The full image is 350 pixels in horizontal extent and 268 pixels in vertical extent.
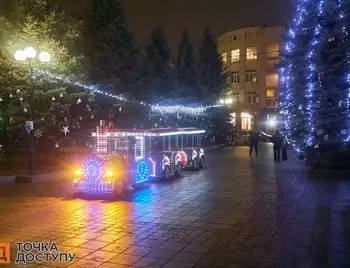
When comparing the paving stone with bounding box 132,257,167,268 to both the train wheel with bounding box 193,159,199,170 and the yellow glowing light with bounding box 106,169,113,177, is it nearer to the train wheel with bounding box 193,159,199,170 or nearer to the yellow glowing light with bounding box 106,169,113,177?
the yellow glowing light with bounding box 106,169,113,177

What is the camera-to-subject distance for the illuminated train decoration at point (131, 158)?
40.5ft


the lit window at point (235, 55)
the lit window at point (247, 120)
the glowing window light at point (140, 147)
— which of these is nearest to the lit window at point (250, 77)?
the lit window at point (235, 55)

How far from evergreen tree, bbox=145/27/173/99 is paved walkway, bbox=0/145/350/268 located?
63.7 feet

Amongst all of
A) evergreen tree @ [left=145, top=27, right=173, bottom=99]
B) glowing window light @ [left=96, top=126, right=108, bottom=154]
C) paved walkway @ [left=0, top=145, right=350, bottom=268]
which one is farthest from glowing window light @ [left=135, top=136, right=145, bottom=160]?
evergreen tree @ [left=145, top=27, right=173, bottom=99]

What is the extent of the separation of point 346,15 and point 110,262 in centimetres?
1413

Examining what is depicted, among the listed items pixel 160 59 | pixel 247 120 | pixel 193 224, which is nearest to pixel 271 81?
pixel 247 120

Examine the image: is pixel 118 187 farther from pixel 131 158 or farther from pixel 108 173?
pixel 131 158

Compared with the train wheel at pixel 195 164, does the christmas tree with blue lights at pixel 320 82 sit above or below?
above

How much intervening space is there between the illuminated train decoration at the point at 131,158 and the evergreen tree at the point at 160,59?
14118mm

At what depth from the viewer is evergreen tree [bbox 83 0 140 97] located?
25.0 meters

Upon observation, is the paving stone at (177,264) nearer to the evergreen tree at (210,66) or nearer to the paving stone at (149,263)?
the paving stone at (149,263)

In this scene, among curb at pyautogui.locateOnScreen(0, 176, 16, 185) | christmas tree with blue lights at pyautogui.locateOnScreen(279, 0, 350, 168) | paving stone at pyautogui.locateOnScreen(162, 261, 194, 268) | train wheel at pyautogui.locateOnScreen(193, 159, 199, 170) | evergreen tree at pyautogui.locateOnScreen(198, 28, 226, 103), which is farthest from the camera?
evergreen tree at pyautogui.locateOnScreen(198, 28, 226, 103)

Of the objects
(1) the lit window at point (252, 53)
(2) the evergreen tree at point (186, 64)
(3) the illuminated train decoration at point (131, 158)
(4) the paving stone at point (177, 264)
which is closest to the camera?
(4) the paving stone at point (177, 264)

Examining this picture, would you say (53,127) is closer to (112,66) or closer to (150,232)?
(112,66)
